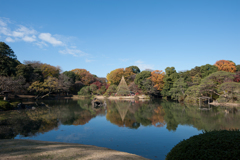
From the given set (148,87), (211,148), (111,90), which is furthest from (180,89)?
(211,148)

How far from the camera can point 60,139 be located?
691 centimetres

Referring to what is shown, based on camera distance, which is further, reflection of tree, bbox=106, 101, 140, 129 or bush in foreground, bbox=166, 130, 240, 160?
reflection of tree, bbox=106, 101, 140, 129

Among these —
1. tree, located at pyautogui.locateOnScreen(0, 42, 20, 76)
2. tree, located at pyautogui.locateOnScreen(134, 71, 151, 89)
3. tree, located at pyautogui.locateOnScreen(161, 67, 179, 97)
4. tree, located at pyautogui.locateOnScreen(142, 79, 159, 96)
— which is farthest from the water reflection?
tree, located at pyautogui.locateOnScreen(134, 71, 151, 89)

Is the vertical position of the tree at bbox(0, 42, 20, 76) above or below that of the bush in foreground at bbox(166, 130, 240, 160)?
above

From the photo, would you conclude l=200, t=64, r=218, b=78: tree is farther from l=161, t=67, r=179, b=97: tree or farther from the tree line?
l=161, t=67, r=179, b=97: tree

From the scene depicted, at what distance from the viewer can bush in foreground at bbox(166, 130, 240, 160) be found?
244cm

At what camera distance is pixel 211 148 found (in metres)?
2.63

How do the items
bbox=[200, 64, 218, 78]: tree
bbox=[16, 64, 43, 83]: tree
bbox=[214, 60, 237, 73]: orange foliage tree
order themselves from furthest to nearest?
bbox=[214, 60, 237, 73]: orange foliage tree < bbox=[200, 64, 218, 78]: tree < bbox=[16, 64, 43, 83]: tree

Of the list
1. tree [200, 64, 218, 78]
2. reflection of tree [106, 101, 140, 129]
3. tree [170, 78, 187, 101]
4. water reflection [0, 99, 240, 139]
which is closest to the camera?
water reflection [0, 99, 240, 139]

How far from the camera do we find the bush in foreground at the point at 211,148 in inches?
96.0

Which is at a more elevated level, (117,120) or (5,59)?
(5,59)

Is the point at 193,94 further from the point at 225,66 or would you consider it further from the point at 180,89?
the point at 225,66

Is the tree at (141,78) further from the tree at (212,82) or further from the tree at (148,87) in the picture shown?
the tree at (212,82)

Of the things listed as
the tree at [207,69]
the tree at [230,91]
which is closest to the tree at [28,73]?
the tree at [230,91]
